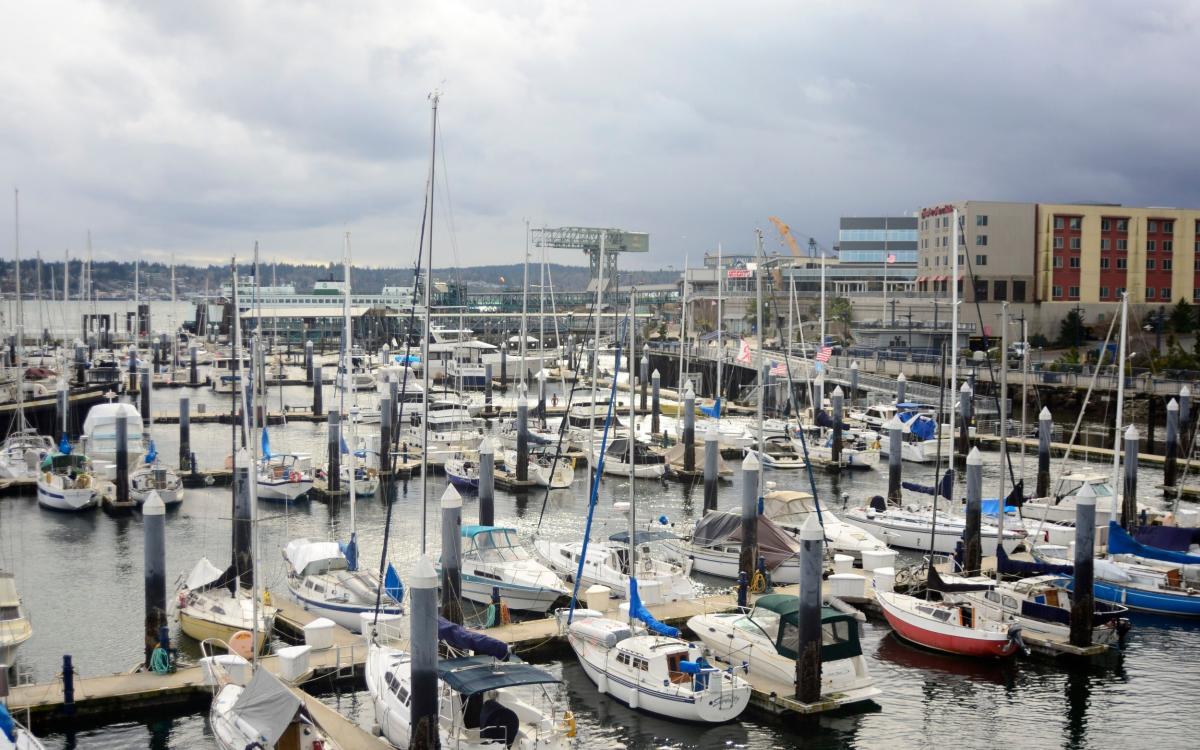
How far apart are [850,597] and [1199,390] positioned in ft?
166

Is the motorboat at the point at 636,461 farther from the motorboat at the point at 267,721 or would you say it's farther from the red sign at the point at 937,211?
the red sign at the point at 937,211

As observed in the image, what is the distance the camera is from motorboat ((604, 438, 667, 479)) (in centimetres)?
5816

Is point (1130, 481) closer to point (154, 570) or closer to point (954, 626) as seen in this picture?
point (954, 626)

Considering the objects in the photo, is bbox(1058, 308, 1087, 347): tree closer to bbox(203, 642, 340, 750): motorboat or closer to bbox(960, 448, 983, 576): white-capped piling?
bbox(960, 448, 983, 576): white-capped piling

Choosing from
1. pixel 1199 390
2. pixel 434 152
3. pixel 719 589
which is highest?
pixel 434 152

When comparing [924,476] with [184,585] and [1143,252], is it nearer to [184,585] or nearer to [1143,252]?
[184,585]

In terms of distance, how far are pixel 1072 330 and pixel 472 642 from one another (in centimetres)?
9633

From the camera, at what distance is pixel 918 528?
4250 cm

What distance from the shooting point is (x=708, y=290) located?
183 meters

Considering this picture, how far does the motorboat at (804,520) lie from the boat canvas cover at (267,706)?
21113 mm

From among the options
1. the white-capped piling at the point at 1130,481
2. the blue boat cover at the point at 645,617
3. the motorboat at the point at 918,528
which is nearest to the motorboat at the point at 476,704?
the blue boat cover at the point at 645,617

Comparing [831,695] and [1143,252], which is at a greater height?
[1143,252]

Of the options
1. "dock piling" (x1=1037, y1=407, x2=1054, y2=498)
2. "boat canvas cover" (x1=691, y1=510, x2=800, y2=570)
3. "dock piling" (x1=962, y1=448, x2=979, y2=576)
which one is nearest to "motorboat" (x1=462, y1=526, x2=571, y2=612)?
"boat canvas cover" (x1=691, y1=510, x2=800, y2=570)

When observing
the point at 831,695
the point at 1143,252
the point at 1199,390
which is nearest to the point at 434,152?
the point at 831,695
